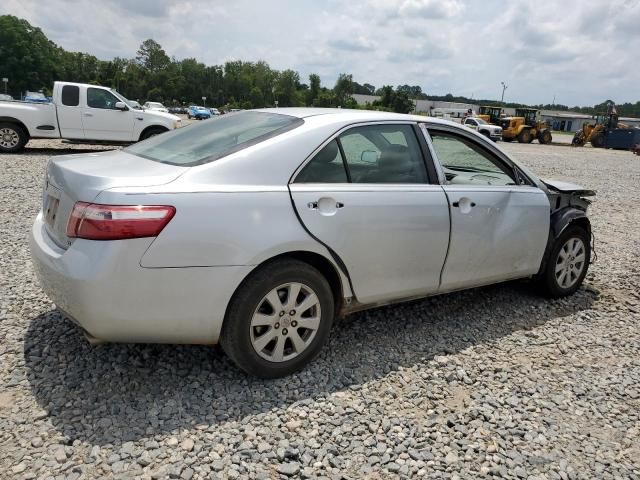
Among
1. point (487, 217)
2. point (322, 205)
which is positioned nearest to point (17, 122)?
point (322, 205)

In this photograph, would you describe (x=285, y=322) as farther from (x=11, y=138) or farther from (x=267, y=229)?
(x=11, y=138)

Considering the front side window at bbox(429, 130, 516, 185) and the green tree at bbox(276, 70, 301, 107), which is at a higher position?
the green tree at bbox(276, 70, 301, 107)

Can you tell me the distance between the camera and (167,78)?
109 m

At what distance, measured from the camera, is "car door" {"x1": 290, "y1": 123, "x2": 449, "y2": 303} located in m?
3.07

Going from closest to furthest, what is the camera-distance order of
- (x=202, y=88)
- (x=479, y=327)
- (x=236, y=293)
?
1. (x=236, y=293)
2. (x=479, y=327)
3. (x=202, y=88)

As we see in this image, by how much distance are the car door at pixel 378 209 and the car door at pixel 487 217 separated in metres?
0.17

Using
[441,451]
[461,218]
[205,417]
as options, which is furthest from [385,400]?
[461,218]

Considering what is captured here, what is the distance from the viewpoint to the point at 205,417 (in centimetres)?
275

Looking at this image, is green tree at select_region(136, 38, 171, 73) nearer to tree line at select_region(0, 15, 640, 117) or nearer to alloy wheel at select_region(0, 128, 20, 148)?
tree line at select_region(0, 15, 640, 117)

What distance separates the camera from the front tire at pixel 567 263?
461 centimetres

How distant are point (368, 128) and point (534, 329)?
2.14 metres

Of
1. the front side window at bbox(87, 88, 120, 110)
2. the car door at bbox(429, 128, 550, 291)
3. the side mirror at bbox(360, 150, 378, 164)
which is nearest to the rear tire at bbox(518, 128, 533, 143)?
the front side window at bbox(87, 88, 120, 110)

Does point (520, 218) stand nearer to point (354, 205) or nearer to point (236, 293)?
point (354, 205)

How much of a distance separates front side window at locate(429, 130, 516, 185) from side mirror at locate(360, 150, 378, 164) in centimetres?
54
